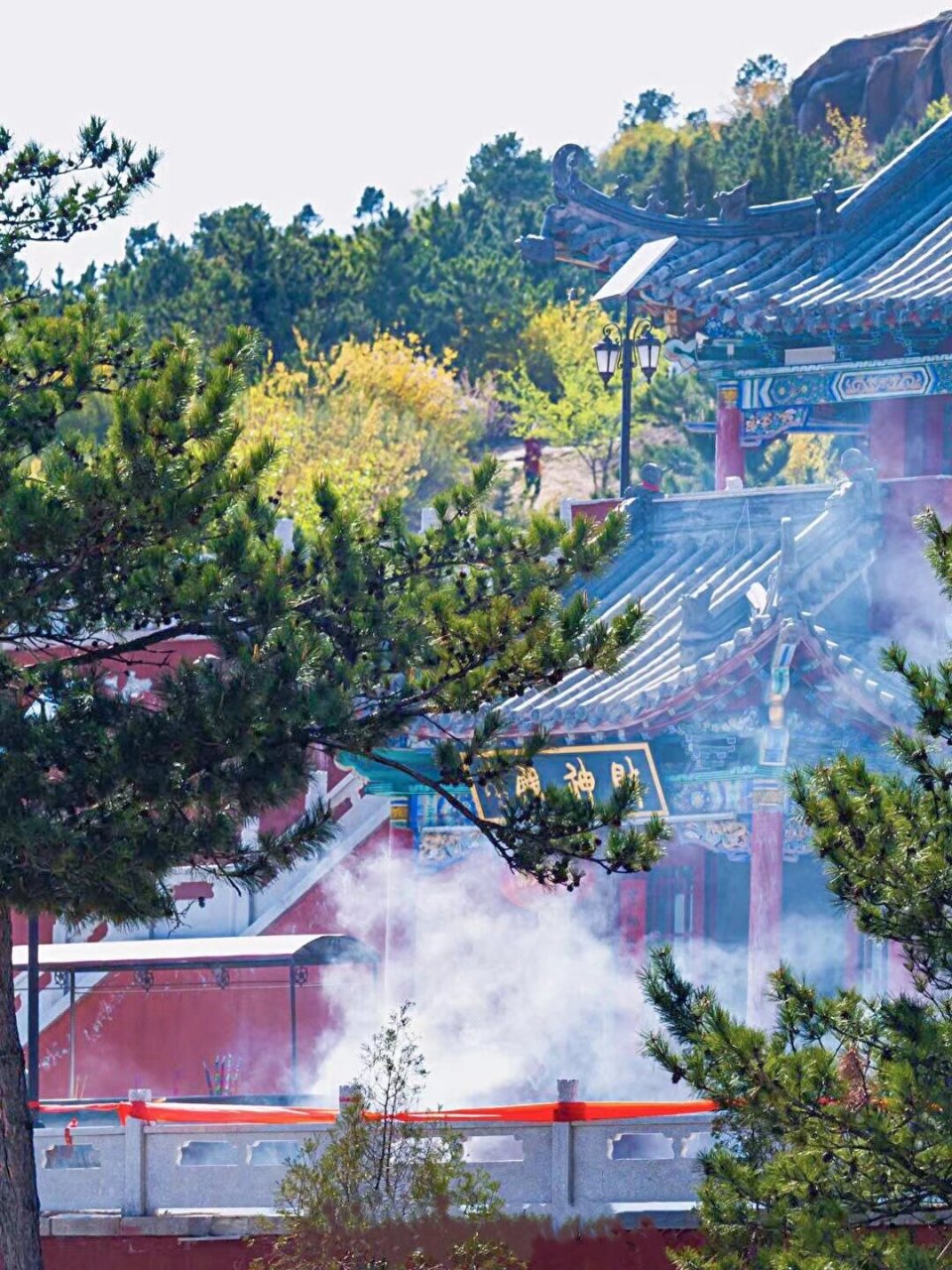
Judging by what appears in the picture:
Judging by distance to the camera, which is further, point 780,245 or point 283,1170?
point 780,245

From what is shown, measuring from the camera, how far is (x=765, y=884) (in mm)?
23422

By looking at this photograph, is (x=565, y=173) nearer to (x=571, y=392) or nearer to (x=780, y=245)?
(x=780, y=245)

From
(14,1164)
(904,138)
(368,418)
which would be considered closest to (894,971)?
(14,1164)

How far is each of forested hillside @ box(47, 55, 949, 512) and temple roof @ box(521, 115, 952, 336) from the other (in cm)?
2295

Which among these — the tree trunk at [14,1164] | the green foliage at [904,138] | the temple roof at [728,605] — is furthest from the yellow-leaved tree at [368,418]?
the tree trunk at [14,1164]

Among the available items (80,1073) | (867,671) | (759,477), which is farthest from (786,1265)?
(759,477)

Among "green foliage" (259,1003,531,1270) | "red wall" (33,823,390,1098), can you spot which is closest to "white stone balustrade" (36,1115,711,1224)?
"green foliage" (259,1003,531,1270)

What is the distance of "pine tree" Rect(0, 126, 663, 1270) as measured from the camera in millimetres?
15328

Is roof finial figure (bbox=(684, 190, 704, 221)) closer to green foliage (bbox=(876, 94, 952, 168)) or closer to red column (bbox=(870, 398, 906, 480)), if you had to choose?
red column (bbox=(870, 398, 906, 480))

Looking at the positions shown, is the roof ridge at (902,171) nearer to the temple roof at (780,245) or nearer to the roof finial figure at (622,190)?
the temple roof at (780,245)

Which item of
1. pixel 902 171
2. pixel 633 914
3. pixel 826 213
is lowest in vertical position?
pixel 633 914

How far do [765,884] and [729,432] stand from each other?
16.8 feet

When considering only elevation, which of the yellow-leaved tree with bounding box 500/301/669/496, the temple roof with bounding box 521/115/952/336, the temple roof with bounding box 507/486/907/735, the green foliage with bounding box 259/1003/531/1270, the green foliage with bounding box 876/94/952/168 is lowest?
the green foliage with bounding box 259/1003/531/1270

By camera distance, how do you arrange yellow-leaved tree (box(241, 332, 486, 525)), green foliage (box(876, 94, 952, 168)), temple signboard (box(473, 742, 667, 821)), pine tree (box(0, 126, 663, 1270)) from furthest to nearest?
1. green foliage (box(876, 94, 952, 168))
2. yellow-leaved tree (box(241, 332, 486, 525))
3. temple signboard (box(473, 742, 667, 821))
4. pine tree (box(0, 126, 663, 1270))
